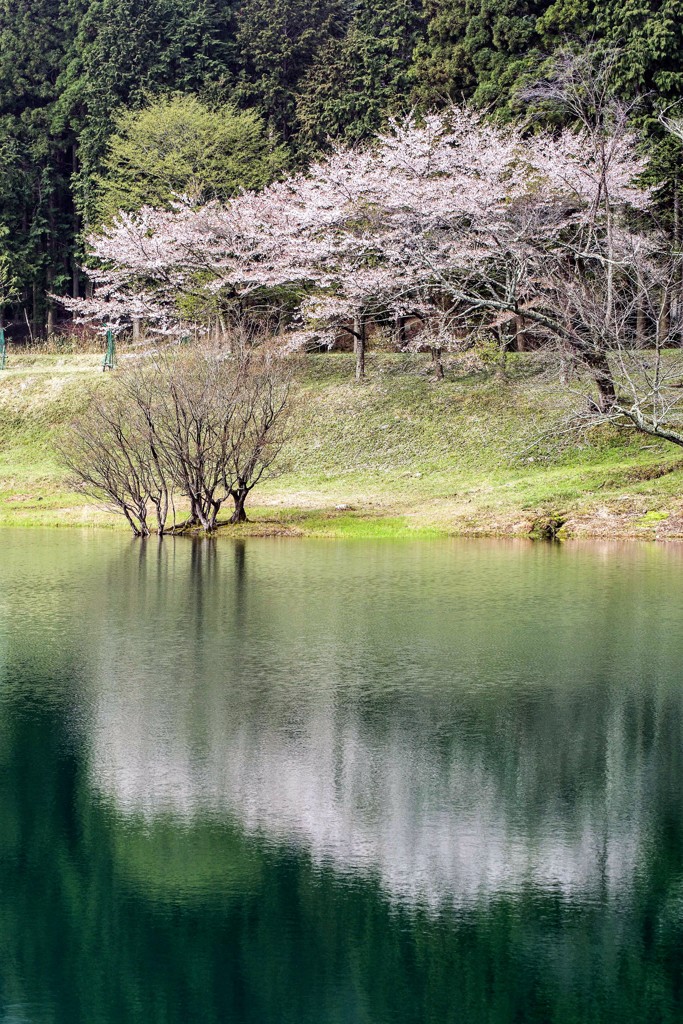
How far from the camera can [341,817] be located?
7.63m

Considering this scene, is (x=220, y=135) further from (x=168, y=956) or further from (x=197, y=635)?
(x=168, y=956)

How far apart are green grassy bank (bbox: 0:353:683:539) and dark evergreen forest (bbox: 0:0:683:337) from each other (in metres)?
7.95

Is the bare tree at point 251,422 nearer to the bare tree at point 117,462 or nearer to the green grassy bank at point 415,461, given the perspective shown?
the green grassy bank at point 415,461

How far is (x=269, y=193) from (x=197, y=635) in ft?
93.9

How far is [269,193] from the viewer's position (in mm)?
39844

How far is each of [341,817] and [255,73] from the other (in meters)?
50.4

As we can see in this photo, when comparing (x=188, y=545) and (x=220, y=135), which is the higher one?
(x=220, y=135)

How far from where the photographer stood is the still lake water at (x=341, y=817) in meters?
5.74

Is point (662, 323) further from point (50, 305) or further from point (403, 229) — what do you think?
point (50, 305)

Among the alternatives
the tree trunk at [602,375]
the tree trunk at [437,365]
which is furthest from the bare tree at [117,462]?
the tree trunk at [437,365]

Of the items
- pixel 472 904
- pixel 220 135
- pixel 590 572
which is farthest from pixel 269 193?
pixel 472 904

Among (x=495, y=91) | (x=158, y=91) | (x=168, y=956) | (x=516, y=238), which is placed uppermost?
(x=158, y=91)

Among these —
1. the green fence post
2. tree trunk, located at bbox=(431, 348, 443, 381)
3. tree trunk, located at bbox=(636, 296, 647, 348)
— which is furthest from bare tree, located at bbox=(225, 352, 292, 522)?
the green fence post

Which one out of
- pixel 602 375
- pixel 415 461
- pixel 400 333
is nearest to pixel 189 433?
pixel 602 375
